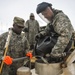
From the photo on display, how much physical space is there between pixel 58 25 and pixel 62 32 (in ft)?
0.50

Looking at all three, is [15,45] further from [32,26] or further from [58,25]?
[32,26]

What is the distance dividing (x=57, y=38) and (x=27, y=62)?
3.48ft

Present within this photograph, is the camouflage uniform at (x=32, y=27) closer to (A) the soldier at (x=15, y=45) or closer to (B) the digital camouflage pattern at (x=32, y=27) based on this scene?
(B) the digital camouflage pattern at (x=32, y=27)

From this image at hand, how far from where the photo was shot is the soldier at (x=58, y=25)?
13.8 ft

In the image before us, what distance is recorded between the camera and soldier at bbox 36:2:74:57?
13.8 ft

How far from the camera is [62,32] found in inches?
168

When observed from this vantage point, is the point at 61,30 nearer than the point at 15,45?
Yes

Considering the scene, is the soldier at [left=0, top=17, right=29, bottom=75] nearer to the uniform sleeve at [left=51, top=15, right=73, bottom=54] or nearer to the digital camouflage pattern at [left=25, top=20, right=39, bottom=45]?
the uniform sleeve at [left=51, top=15, right=73, bottom=54]

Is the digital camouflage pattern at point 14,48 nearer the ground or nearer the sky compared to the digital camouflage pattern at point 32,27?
nearer the sky

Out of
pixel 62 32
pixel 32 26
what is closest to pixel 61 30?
pixel 62 32

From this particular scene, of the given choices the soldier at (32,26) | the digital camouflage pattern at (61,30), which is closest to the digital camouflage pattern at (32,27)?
the soldier at (32,26)

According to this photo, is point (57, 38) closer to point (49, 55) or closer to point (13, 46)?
point (49, 55)

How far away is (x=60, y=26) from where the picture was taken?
4285 mm

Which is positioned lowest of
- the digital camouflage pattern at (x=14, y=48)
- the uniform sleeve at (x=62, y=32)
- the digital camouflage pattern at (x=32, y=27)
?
the digital camouflage pattern at (x=32, y=27)
